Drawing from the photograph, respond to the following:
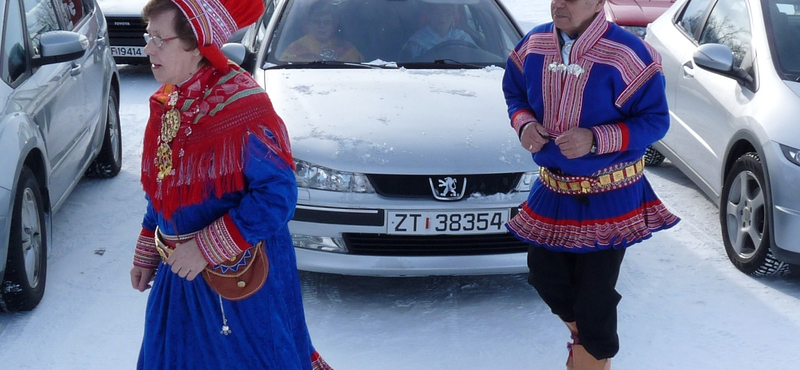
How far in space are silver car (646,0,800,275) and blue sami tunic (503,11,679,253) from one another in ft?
5.13

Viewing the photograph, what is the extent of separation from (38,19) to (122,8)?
4.91 meters

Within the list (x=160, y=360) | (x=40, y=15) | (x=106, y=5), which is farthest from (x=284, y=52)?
(x=106, y=5)

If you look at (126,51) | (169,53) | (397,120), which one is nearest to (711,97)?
(397,120)

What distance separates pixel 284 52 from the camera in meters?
5.39

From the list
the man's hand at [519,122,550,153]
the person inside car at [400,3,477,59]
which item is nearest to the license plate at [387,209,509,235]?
the man's hand at [519,122,550,153]

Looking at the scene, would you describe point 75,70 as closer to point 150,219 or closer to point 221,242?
point 150,219

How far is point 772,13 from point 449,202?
2.27 metres

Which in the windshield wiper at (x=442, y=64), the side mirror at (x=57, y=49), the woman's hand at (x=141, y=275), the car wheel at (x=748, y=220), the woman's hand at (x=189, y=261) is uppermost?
the woman's hand at (x=189, y=261)

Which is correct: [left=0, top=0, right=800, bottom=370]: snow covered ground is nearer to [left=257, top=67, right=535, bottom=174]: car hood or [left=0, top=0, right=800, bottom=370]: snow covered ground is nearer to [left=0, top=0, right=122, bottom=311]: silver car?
[left=0, top=0, right=122, bottom=311]: silver car

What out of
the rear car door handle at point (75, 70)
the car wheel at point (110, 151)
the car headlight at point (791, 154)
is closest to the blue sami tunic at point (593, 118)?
the car headlight at point (791, 154)

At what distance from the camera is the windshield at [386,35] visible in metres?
5.39

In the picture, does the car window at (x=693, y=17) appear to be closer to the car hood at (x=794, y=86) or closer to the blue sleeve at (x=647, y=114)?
the car hood at (x=794, y=86)

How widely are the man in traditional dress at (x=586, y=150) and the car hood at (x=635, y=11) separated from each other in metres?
6.59

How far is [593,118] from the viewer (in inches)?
124
